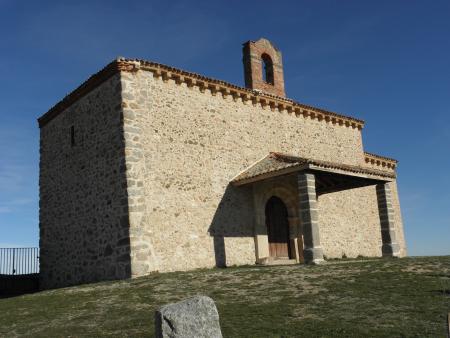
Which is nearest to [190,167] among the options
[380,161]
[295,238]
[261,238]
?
[261,238]

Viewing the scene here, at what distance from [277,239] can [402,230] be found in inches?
416

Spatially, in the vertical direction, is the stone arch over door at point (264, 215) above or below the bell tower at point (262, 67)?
below

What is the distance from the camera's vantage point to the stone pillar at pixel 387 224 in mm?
16250

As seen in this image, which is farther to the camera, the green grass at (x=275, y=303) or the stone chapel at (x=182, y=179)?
the stone chapel at (x=182, y=179)

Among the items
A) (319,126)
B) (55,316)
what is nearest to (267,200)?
(319,126)

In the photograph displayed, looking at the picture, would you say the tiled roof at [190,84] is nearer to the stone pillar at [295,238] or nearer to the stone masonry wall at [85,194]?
the stone masonry wall at [85,194]

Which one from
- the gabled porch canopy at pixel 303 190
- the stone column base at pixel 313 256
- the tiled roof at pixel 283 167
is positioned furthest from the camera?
the tiled roof at pixel 283 167

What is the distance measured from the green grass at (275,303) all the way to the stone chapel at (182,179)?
197 centimetres

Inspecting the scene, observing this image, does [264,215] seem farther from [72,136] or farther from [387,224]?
[72,136]

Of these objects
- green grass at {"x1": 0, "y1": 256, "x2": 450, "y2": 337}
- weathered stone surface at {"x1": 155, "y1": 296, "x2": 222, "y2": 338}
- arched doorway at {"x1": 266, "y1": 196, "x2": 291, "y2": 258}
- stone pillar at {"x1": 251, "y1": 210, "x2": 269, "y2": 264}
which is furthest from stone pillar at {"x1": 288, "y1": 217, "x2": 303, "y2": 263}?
weathered stone surface at {"x1": 155, "y1": 296, "x2": 222, "y2": 338}

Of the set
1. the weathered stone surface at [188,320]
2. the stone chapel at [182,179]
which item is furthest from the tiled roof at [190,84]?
the weathered stone surface at [188,320]

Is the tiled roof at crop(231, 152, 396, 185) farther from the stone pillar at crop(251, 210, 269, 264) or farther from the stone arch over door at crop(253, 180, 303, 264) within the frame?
the stone pillar at crop(251, 210, 269, 264)

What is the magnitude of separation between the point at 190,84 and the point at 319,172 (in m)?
4.99

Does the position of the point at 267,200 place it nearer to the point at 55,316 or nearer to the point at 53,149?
the point at 53,149
